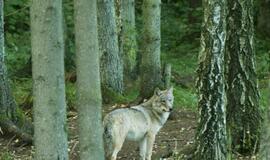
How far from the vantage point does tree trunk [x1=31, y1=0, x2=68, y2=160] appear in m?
6.36

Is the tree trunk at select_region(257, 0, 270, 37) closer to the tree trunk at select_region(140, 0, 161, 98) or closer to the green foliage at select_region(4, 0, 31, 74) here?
the green foliage at select_region(4, 0, 31, 74)

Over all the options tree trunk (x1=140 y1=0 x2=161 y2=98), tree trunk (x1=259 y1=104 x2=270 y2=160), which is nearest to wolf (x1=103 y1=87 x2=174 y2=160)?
tree trunk (x1=140 y1=0 x2=161 y2=98)

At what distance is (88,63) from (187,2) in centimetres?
2251

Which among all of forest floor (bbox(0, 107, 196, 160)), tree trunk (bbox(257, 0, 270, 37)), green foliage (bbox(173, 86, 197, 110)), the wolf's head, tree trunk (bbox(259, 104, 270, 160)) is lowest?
forest floor (bbox(0, 107, 196, 160))

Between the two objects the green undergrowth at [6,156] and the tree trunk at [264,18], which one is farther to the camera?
the tree trunk at [264,18]

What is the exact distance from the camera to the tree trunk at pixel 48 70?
A: 6.36m

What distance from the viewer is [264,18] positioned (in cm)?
2456

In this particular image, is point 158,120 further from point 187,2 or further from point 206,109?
point 187,2

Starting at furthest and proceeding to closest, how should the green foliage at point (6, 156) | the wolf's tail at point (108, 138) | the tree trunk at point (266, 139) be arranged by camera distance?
the green foliage at point (6, 156) < the wolf's tail at point (108, 138) < the tree trunk at point (266, 139)

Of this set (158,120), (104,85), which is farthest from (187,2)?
(158,120)

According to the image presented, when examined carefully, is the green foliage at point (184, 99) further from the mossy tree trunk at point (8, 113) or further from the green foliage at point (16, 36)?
the green foliage at point (16, 36)

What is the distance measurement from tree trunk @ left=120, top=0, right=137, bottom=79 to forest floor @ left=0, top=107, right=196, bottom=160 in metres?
4.52

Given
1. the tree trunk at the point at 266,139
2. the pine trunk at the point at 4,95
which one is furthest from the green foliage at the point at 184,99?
the tree trunk at the point at 266,139

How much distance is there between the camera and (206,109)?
25.9 feet
